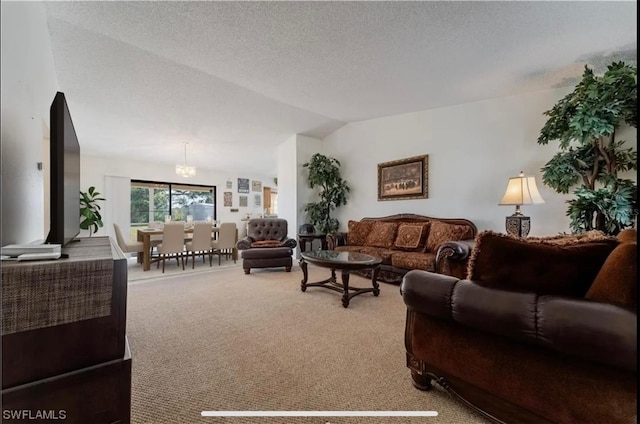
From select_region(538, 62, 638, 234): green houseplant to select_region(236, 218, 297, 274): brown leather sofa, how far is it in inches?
143

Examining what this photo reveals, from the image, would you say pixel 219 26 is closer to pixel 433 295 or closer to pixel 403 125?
pixel 433 295

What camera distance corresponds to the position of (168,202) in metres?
7.11

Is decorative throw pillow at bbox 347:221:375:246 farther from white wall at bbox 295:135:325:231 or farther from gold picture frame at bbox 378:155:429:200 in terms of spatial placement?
white wall at bbox 295:135:325:231

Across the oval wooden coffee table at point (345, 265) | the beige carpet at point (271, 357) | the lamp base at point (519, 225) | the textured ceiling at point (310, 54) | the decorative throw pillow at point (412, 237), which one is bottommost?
the beige carpet at point (271, 357)

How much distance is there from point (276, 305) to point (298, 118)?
3.35 m

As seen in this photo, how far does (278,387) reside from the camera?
146 centimetres

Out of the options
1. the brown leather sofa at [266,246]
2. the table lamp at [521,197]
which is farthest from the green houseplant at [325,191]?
the table lamp at [521,197]

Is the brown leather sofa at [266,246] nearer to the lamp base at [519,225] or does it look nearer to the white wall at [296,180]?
the white wall at [296,180]

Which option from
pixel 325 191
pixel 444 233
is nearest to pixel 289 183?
pixel 325 191

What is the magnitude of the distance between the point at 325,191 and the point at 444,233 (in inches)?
96.3

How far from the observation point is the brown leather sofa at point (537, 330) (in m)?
0.88

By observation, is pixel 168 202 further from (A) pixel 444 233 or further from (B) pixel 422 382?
(B) pixel 422 382

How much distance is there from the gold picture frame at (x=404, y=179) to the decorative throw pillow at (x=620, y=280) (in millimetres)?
3357

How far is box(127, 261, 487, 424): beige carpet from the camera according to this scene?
1322 mm
